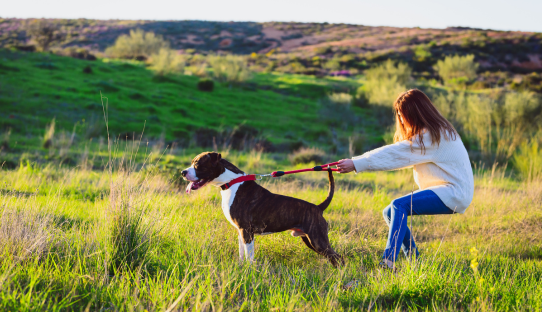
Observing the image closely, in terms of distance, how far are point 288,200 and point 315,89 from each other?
Result: 2998 centimetres

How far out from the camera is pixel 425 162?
12.7ft

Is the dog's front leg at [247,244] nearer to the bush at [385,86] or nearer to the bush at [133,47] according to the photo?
the bush at [385,86]

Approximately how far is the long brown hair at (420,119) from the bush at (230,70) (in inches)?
1127

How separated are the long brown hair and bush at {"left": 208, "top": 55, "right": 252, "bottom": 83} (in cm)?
2863

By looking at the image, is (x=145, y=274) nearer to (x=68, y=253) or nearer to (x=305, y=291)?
(x=68, y=253)

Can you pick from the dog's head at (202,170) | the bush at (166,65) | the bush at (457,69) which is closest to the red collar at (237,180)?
the dog's head at (202,170)

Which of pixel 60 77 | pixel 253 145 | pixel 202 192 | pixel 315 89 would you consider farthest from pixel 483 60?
pixel 202 192

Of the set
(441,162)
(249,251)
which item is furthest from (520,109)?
(249,251)

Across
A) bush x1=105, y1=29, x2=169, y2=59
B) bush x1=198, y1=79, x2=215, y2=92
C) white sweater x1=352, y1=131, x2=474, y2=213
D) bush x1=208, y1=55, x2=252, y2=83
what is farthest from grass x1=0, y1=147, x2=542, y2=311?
bush x1=105, y1=29, x2=169, y2=59

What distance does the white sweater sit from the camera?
377 centimetres

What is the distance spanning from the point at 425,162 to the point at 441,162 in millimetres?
142

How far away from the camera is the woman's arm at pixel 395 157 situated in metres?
3.78

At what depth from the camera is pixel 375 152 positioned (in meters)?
3.89

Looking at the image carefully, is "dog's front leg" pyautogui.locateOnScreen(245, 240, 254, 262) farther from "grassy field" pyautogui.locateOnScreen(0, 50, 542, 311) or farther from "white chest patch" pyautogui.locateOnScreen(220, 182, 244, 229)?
"white chest patch" pyautogui.locateOnScreen(220, 182, 244, 229)
